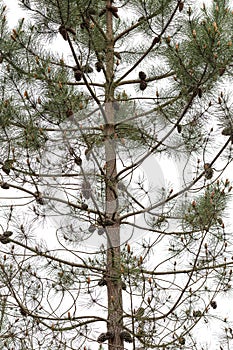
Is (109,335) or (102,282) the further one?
(102,282)

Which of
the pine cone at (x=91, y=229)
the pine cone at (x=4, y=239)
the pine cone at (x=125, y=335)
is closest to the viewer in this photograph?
the pine cone at (x=125, y=335)

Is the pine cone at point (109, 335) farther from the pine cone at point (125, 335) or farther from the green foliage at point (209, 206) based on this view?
the green foliage at point (209, 206)

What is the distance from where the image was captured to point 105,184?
343 cm

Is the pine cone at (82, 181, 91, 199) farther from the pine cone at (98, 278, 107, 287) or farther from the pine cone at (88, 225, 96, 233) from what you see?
the pine cone at (98, 278, 107, 287)

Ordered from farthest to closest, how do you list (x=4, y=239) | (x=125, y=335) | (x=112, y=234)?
(x=112, y=234), (x=4, y=239), (x=125, y=335)

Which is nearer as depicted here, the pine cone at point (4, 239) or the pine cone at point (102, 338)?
the pine cone at point (102, 338)

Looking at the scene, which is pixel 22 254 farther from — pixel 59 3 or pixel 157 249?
pixel 59 3

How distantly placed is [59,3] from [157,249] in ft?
4.99

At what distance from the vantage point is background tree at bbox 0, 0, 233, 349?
124 inches

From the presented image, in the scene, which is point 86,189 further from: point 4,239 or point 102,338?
point 102,338

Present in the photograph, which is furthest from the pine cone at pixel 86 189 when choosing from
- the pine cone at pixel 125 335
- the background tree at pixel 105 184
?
the pine cone at pixel 125 335

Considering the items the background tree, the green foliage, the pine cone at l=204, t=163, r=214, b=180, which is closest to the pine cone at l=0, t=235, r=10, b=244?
the background tree

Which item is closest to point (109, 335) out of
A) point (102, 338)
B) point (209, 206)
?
point (102, 338)

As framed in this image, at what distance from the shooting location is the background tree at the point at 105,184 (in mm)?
3160
